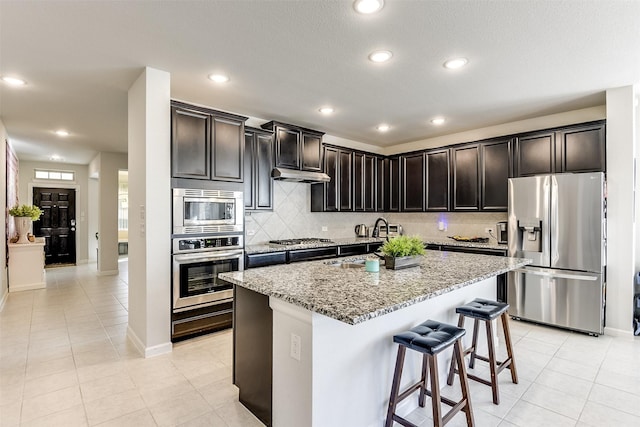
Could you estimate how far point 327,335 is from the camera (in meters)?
1.71

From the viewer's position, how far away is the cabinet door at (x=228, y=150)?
141 inches

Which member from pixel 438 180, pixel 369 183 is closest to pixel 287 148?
pixel 369 183

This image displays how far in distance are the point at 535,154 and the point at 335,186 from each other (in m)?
2.74

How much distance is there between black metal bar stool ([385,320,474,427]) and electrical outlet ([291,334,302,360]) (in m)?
0.57

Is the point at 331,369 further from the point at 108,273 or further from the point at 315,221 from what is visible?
the point at 108,273

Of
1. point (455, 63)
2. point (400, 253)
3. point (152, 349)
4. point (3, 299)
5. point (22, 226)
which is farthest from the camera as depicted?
point (22, 226)

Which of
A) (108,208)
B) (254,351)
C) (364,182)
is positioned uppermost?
(364,182)

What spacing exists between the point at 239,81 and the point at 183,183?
3.85ft

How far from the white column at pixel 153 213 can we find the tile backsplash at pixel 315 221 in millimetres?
1433

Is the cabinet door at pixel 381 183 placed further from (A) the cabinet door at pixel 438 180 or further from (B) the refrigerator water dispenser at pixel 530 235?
(B) the refrigerator water dispenser at pixel 530 235

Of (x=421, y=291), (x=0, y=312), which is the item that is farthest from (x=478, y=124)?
(x=0, y=312)

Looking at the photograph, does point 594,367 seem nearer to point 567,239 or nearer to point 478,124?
point 567,239

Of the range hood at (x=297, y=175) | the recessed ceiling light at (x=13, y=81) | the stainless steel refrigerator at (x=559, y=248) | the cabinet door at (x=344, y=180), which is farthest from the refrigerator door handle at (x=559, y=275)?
the recessed ceiling light at (x=13, y=81)

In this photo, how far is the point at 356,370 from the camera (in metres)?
1.84
